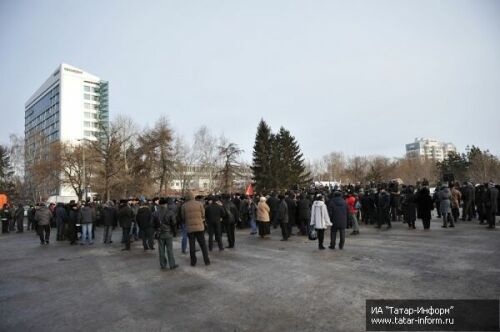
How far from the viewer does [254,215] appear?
1783 cm

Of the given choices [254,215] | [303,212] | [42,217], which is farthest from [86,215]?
[303,212]

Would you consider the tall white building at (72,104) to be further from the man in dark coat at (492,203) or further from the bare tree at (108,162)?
the man in dark coat at (492,203)

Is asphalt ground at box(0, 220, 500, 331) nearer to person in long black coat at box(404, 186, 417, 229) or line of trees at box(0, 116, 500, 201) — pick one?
person in long black coat at box(404, 186, 417, 229)

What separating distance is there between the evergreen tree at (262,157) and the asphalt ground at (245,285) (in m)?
41.5

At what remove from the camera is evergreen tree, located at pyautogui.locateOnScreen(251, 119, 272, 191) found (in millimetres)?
54531

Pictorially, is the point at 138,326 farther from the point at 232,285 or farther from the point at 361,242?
the point at 361,242

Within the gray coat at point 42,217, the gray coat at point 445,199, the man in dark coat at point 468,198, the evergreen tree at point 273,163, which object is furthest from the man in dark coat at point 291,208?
the evergreen tree at point 273,163

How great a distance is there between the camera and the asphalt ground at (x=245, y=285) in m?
5.82

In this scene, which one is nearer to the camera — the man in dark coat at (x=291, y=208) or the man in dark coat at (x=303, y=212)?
the man in dark coat at (x=303, y=212)

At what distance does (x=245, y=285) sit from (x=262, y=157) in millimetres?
47701

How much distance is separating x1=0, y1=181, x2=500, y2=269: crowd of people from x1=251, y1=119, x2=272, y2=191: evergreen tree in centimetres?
3286

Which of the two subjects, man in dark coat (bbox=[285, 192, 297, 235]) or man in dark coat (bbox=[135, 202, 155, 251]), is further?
man in dark coat (bbox=[285, 192, 297, 235])

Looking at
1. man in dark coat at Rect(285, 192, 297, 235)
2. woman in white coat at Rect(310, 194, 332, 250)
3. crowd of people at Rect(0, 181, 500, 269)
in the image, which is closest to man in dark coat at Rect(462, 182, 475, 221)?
crowd of people at Rect(0, 181, 500, 269)

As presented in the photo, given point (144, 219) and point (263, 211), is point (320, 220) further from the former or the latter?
point (144, 219)
